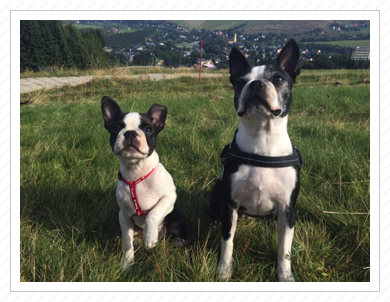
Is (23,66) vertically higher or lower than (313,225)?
higher

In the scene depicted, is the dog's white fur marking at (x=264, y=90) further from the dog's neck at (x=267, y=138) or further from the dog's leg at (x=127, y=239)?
the dog's leg at (x=127, y=239)

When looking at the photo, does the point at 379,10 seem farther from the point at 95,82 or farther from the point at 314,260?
the point at 95,82

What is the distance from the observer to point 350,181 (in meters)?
3.18

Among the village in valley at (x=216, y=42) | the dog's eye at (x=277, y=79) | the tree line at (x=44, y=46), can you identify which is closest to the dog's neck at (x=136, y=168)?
the dog's eye at (x=277, y=79)

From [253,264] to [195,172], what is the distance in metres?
1.61

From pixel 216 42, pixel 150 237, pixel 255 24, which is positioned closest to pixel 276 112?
pixel 150 237

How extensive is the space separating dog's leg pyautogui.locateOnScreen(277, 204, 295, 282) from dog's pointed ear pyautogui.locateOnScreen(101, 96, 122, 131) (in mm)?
1603

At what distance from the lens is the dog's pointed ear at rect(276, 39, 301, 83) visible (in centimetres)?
218

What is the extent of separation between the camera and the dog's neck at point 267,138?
6.83ft

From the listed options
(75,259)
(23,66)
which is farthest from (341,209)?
(23,66)

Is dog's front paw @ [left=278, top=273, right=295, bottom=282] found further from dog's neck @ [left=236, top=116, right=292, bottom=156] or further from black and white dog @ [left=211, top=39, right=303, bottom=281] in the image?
dog's neck @ [left=236, top=116, right=292, bottom=156]

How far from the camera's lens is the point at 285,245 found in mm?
2176

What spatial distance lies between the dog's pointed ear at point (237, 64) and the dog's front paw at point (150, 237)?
1416 mm

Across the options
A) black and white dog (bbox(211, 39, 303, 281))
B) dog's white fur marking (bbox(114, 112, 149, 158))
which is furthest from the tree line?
black and white dog (bbox(211, 39, 303, 281))
